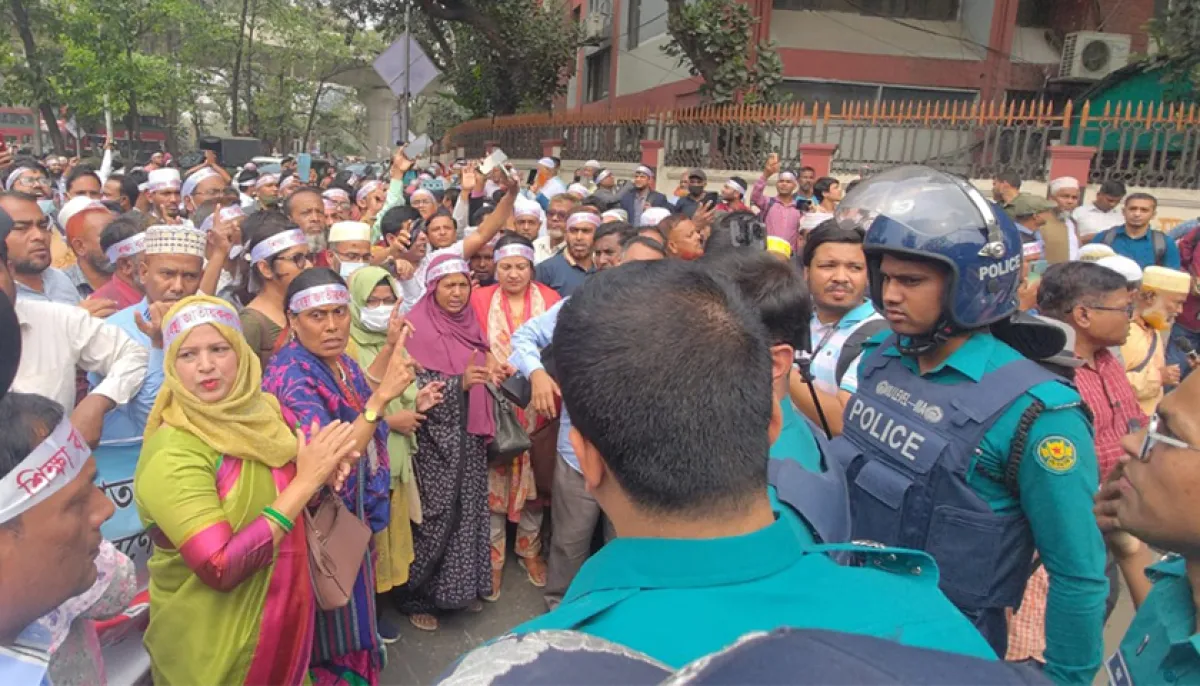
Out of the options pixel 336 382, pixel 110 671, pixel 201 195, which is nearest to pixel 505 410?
pixel 336 382

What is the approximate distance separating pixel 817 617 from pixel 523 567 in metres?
4.04

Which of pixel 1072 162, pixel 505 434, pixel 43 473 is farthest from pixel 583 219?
pixel 1072 162

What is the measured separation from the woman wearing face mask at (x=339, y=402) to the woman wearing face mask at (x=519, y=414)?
1.09 metres

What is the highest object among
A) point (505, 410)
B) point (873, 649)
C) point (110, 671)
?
point (873, 649)

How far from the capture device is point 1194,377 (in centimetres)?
144

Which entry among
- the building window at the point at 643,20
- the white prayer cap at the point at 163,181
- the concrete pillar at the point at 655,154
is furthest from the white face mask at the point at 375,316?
the building window at the point at 643,20

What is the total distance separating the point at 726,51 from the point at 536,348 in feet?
41.7

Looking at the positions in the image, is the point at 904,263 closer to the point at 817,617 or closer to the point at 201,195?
the point at 817,617

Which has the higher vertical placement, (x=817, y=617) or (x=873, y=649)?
(x=873, y=649)

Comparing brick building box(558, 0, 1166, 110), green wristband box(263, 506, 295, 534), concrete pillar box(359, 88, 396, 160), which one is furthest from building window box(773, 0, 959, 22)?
concrete pillar box(359, 88, 396, 160)

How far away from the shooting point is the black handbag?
420cm

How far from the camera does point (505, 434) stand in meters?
4.25

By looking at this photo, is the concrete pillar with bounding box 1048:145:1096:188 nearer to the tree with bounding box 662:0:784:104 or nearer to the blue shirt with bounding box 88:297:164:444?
the tree with bounding box 662:0:784:104

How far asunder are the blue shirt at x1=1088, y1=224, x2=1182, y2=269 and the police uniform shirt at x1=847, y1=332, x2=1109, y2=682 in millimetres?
6659
